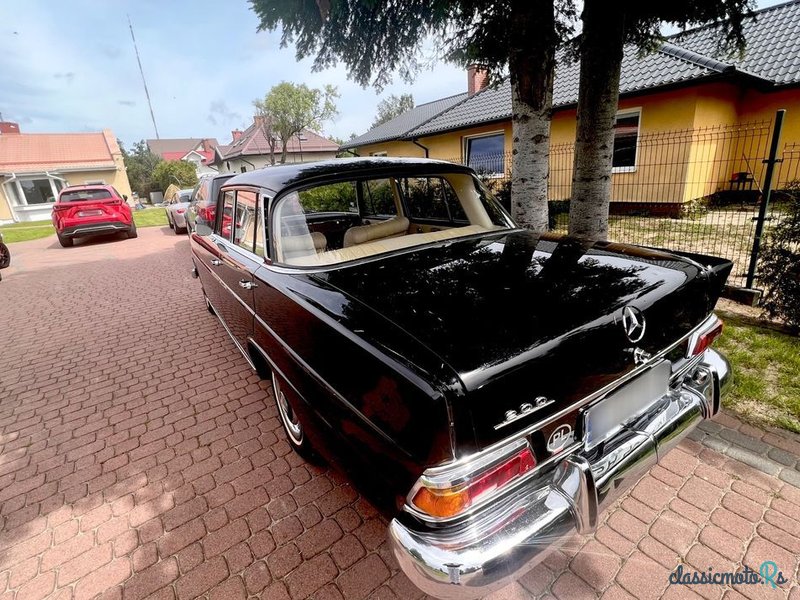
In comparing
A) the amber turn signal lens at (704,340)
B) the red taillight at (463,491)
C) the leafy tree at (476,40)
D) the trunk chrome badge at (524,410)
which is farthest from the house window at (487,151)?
the red taillight at (463,491)

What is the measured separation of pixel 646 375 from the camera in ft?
6.06

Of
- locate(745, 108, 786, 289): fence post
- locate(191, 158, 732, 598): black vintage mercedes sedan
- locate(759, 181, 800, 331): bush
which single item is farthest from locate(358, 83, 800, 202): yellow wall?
locate(191, 158, 732, 598): black vintage mercedes sedan

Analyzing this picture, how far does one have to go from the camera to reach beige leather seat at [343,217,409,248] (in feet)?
9.44

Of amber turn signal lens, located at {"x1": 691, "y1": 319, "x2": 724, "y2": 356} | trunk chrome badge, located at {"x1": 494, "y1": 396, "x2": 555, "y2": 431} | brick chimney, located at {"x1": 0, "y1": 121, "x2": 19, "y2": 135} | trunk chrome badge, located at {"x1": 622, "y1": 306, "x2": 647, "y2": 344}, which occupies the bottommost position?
amber turn signal lens, located at {"x1": 691, "y1": 319, "x2": 724, "y2": 356}

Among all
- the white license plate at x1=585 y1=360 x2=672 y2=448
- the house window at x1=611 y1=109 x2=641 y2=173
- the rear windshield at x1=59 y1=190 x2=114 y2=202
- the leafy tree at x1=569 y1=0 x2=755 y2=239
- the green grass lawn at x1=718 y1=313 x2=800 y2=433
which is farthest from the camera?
the rear windshield at x1=59 y1=190 x2=114 y2=202

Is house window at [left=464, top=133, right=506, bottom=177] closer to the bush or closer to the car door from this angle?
the bush

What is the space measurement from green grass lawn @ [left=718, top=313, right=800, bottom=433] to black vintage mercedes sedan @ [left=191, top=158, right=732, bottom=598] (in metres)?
1.04

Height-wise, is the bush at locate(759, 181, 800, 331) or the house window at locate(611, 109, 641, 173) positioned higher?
the house window at locate(611, 109, 641, 173)

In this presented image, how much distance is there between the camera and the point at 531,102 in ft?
15.4

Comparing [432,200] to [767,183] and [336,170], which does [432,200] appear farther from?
[767,183]

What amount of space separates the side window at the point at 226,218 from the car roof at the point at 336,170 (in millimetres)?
196

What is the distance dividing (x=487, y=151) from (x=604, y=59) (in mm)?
11061

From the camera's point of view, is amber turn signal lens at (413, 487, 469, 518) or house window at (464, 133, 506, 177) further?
house window at (464, 133, 506, 177)

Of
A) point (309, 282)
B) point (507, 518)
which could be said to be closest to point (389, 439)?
point (507, 518)
